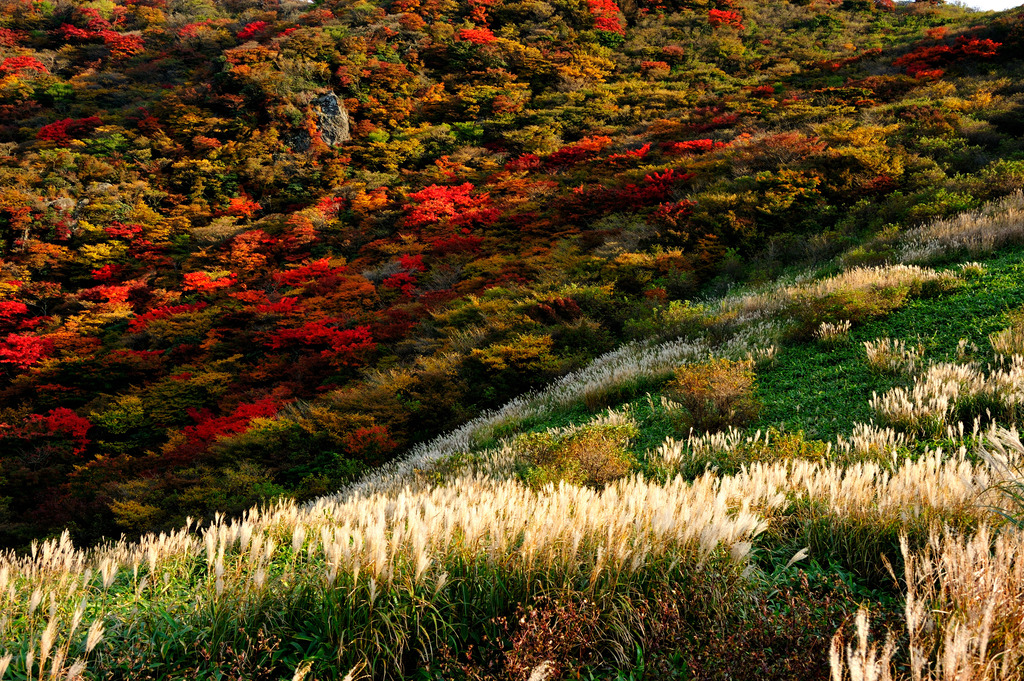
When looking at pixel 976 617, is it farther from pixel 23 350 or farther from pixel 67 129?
pixel 67 129

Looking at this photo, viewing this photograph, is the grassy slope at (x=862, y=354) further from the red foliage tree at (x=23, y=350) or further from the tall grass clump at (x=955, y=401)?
the red foliage tree at (x=23, y=350)

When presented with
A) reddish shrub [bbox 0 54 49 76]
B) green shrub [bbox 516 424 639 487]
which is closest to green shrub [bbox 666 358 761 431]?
green shrub [bbox 516 424 639 487]

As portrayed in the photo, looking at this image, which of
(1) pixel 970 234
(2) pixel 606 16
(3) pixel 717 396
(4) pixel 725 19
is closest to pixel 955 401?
(3) pixel 717 396

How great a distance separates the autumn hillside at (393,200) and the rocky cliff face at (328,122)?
0.22 m

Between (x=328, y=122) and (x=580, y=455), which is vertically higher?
(x=328, y=122)

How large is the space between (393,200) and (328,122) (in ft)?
34.4

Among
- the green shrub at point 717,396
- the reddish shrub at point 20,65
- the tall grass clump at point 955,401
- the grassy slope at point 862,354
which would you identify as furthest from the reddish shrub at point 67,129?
the tall grass clump at point 955,401

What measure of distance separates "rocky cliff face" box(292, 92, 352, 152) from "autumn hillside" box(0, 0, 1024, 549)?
217 mm

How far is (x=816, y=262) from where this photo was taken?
457 inches

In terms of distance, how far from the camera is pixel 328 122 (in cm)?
3309

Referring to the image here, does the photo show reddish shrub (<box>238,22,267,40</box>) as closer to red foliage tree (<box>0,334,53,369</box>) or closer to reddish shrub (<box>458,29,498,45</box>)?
reddish shrub (<box>458,29,498,45</box>)

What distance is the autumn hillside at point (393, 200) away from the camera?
36.7 feet

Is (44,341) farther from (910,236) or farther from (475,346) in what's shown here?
(910,236)

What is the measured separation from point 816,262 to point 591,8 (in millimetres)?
42562
